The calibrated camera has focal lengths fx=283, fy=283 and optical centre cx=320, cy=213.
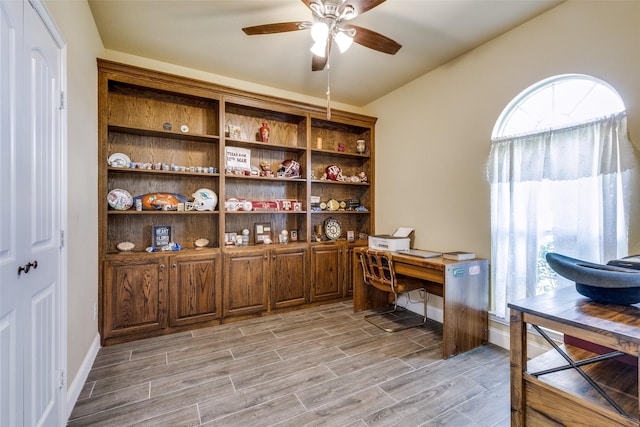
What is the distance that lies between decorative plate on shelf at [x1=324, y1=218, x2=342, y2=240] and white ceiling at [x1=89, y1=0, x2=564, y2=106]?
1.79 metres

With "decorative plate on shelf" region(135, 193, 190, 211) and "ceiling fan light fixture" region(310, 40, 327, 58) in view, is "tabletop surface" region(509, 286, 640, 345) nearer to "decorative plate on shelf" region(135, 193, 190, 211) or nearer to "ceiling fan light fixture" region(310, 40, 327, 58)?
"ceiling fan light fixture" region(310, 40, 327, 58)

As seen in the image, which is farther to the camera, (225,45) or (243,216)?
(243,216)

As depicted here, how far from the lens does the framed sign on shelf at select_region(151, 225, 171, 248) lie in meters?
2.91

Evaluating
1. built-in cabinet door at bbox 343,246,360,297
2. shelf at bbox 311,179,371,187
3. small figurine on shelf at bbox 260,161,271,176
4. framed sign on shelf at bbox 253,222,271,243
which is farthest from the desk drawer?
small figurine on shelf at bbox 260,161,271,176

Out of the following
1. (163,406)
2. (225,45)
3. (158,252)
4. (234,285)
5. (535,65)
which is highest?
(225,45)

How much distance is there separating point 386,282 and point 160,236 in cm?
236

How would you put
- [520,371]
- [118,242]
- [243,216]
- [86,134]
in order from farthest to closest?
[243,216], [118,242], [86,134], [520,371]

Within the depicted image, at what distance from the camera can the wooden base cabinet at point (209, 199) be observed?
263 centimetres

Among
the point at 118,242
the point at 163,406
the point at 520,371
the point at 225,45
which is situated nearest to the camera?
the point at 520,371

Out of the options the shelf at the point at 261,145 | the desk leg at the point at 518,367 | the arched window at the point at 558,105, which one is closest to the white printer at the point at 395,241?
the arched window at the point at 558,105

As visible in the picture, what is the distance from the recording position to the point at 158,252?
9.00 feet

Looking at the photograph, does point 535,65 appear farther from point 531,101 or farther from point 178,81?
point 178,81

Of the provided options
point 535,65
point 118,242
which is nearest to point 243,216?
point 118,242

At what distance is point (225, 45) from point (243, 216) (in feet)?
5.93
